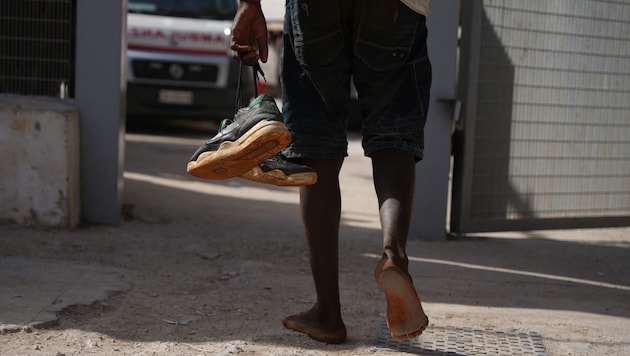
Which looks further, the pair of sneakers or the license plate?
the license plate

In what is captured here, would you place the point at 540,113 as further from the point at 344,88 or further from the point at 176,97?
the point at 176,97

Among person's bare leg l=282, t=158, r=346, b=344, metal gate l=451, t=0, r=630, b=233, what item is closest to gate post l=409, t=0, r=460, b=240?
metal gate l=451, t=0, r=630, b=233

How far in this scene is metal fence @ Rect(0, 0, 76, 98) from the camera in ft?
18.1

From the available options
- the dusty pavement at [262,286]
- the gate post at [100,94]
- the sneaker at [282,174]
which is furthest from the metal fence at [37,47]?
the sneaker at [282,174]

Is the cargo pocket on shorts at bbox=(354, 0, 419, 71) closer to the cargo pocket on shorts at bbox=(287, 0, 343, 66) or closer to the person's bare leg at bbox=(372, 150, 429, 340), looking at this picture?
the cargo pocket on shorts at bbox=(287, 0, 343, 66)

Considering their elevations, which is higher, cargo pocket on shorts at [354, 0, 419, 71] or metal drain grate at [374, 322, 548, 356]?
cargo pocket on shorts at [354, 0, 419, 71]

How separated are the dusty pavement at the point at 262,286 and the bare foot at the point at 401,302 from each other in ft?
1.39

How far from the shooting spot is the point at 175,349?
128 inches

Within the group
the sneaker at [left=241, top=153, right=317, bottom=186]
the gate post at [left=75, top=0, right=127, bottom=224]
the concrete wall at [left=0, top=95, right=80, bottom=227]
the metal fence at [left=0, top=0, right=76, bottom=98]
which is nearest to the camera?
the sneaker at [left=241, top=153, right=317, bottom=186]

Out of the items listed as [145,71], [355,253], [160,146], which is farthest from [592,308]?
→ [145,71]

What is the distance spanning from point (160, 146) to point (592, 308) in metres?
6.88

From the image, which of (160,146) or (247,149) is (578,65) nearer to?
(247,149)

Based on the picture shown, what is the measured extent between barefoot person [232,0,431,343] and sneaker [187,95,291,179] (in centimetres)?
20

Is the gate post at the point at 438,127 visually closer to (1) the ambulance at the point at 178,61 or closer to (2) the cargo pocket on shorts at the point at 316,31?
(2) the cargo pocket on shorts at the point at 316,31
